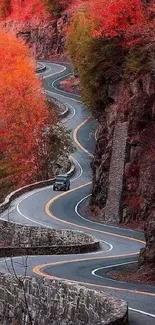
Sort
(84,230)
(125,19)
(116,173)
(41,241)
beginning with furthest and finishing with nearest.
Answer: (125,19), (116,173), (84,230), (41,241)

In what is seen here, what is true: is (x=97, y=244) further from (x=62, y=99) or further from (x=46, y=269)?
(x=62, y=99)

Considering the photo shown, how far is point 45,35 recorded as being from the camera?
124250mm

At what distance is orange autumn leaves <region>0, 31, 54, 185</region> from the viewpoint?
222 ft

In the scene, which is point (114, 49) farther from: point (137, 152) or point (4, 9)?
point (4, 9)

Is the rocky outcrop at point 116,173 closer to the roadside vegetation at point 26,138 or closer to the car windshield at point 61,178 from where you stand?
the car windshield at point 61,178

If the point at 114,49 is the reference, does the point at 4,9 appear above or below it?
above

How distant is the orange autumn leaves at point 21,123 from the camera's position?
67.7 meters

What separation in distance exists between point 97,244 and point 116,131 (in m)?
13.6

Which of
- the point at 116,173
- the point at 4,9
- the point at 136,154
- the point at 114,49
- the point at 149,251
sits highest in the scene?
the point at 4,9

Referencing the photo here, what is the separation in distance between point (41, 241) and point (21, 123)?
27116mm

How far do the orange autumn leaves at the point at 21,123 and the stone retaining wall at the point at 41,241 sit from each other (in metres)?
22.0

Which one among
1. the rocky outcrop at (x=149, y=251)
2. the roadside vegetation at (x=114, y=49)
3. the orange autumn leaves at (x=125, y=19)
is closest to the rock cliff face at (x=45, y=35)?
the roadside vegetation at (x=114, y=49)

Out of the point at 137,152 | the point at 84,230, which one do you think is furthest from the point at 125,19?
the point at 84,230

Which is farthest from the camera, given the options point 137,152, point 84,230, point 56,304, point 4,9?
point 4,9
